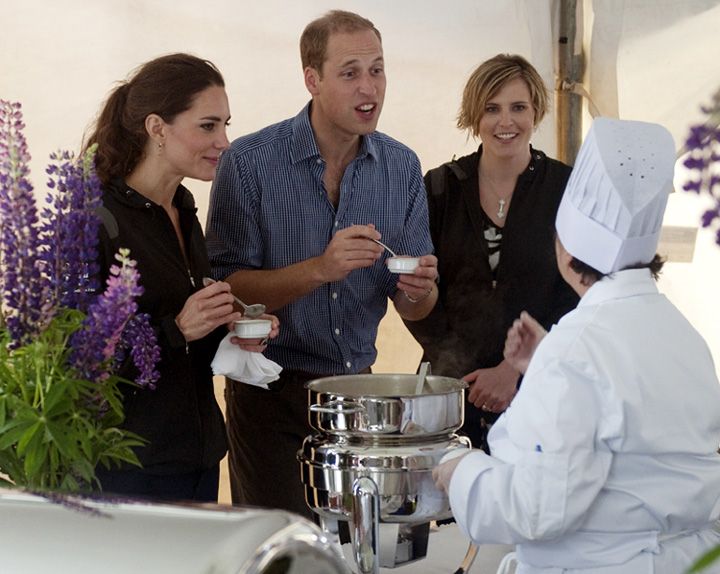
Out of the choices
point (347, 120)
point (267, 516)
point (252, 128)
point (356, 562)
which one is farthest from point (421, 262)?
point (267, 516)

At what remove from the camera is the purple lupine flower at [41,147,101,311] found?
1340 millimetres

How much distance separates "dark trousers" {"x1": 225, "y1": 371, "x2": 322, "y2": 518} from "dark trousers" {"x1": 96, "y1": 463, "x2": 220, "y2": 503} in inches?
10.8

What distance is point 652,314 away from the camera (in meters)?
1.53

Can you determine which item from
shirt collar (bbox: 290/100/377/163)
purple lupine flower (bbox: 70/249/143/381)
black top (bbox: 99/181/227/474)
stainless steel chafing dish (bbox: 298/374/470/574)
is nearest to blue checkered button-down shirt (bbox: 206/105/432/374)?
shirt collar (bbox: 290/100/377/163)

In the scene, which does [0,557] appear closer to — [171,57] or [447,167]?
[171,57]

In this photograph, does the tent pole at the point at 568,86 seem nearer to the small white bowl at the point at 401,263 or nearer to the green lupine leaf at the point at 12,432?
the small white bowl at the point at 401,263

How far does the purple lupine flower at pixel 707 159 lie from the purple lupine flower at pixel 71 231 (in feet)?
2.89

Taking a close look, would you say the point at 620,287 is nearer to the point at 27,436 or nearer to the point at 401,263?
the point at 27,436

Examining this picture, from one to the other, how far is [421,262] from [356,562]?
954 mm

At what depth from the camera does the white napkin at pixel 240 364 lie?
222cm

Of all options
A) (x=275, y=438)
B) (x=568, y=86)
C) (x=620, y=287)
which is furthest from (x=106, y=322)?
(x=568, y=86)

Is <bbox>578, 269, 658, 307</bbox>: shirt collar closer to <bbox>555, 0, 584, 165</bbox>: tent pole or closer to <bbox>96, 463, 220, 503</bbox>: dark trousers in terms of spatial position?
<bbox>96, 463, 220, 503</bbox>: dark trousers

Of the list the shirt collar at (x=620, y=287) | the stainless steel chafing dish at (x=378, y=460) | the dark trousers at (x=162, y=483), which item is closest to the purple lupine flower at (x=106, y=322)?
the stainless steel chafing dish at (x=378, y=460)

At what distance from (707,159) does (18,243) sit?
90 cm
